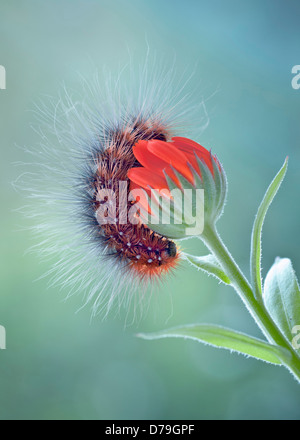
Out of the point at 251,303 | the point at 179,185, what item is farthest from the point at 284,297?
the point at 179,185

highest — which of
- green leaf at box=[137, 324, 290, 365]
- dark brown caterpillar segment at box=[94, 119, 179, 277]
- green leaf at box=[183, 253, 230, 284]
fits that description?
dark brown caterpillar segment at box=[94, 119, 179, 277]

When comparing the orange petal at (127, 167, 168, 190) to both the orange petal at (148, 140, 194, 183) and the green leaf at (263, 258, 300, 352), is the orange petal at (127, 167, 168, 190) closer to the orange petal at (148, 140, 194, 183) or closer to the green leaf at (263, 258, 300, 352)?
the orange petal at (148, 140, 194, 183)

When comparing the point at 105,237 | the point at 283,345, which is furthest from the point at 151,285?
the point at 283,345

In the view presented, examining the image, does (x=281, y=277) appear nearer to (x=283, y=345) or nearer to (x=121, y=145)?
(x=283, y=345)

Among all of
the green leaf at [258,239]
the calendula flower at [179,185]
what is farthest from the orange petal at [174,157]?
the green leaf at [258,239]

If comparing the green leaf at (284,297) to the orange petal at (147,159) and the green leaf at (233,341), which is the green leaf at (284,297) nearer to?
the green leaf at (233,341)

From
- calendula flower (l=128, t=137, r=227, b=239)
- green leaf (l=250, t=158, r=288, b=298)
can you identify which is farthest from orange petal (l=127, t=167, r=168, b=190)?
green leaf (l=250, t=158, r=288, b=298)
